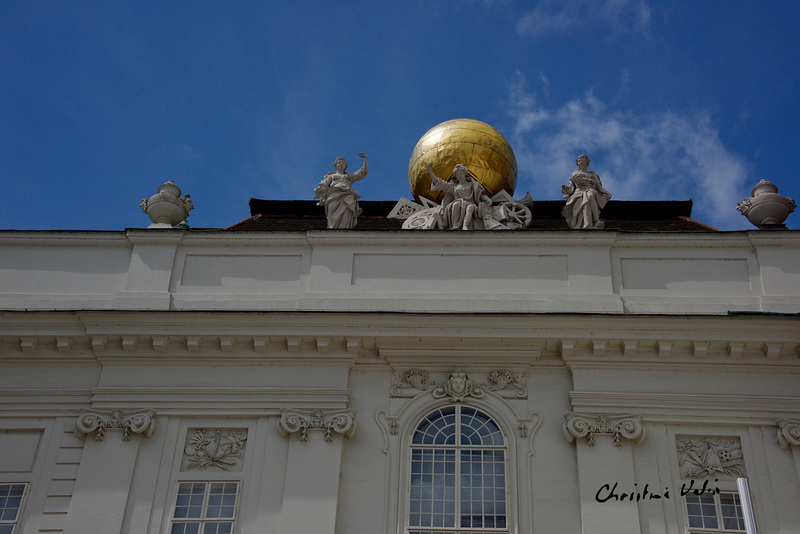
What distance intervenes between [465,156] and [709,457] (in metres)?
7.16

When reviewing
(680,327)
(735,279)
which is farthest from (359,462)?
(735,279)

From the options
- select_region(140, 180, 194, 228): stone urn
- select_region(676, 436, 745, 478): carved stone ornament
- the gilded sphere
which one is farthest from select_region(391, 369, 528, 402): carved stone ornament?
the gilded sphere

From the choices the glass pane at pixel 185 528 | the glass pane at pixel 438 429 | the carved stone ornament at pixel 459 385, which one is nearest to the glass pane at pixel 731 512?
the carved stone ornament at pixel 459 385

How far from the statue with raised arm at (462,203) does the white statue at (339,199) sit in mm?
1233

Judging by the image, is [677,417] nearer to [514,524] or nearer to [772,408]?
[772,408]

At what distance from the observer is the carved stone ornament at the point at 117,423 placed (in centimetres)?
1339

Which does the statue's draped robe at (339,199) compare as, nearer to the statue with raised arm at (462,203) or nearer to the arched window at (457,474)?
the statue with raised arm at (462,203)

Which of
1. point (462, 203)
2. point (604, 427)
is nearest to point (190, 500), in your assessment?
point (604, 427)

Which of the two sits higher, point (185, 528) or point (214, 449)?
point (214, 449)

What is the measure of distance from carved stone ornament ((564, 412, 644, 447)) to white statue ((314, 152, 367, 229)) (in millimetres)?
4594

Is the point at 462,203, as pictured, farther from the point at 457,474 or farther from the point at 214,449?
the point at 214,449

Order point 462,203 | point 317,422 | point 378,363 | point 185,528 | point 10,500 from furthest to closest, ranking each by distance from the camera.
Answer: point 462,203 → point 378,363 → point 317,422 → point 10,500 → point 185,528

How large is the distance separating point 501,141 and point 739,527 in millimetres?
8392

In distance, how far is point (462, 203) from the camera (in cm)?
1612
